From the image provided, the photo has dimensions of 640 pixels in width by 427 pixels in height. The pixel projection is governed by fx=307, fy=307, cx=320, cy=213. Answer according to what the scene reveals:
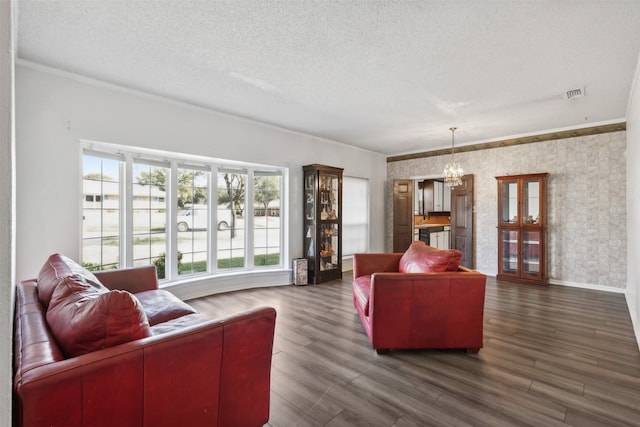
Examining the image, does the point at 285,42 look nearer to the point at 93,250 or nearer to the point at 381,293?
the point at 381,293

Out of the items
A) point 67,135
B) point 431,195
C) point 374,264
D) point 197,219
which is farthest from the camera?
point 431,195

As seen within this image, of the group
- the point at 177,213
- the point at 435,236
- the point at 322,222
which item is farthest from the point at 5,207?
Result: the point at 435,236

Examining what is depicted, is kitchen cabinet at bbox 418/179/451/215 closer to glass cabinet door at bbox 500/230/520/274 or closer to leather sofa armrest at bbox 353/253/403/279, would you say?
glass cabinet door at bbox 500/230/520/274

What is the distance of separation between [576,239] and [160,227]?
21.1ft

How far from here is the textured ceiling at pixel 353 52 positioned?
2168 mm

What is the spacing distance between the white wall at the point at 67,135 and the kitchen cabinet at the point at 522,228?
4.93m

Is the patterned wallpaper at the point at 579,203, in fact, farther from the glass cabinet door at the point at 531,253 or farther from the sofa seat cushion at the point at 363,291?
the sofa seat cushion at the point at 363,291

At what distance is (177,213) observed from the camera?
4355 mm

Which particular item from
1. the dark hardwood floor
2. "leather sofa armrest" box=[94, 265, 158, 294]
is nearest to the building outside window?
"leather sofa armrest" box=[94, 265, 158, 294]

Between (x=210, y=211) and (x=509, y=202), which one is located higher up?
(x=509, y=202)

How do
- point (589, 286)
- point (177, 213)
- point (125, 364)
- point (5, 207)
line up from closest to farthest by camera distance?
1. point (5, 207)
2. point (125, 364)
3. point (177, 213)
4. point (589, 286)

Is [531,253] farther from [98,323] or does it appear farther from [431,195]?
[98,323]

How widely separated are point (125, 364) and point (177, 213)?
3449 mm

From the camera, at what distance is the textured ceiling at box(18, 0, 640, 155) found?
2.17 meters
